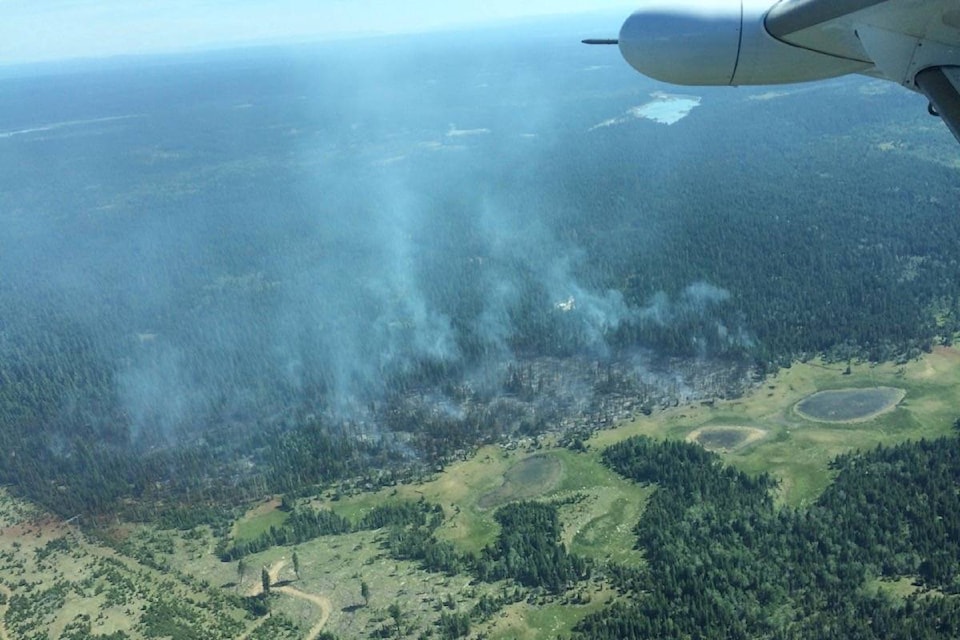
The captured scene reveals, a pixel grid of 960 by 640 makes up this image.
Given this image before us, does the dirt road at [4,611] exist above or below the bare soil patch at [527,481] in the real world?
above

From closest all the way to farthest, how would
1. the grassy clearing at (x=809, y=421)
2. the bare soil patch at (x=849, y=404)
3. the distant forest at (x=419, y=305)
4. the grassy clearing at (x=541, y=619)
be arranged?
the grassy clearing at (x=541, y=619), the grassy clearing at (x=809, y=421), the bare soil patch at (x=849, y=404), the distant forest at (x=419, y=305)

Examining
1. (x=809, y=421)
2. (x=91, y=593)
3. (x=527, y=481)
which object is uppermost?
(x=809, y=421)

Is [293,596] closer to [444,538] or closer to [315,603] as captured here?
[315,603]

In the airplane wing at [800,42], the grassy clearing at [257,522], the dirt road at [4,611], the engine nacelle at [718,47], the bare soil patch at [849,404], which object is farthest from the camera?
the bare soil patch at [849,404]

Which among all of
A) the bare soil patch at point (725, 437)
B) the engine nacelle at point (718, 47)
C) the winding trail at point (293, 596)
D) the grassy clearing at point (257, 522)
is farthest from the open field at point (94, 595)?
the engine nacelle at point (718, 47)

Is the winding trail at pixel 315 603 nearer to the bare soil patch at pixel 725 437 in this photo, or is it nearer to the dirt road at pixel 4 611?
the dirt road at pixel 4 611

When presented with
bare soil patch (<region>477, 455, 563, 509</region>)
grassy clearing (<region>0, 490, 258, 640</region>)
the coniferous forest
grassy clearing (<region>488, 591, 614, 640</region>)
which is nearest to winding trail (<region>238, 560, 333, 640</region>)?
grassy clearing (<region>0, 490, 258, 640</region>)

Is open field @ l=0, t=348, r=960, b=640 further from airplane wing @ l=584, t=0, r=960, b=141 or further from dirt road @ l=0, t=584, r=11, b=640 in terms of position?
airplane wing @ l=584, t=0, r=960, b=141

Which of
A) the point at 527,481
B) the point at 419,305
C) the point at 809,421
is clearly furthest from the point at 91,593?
the point at 419,305
